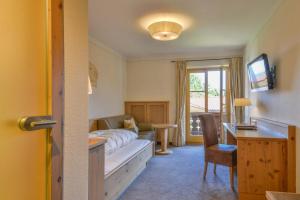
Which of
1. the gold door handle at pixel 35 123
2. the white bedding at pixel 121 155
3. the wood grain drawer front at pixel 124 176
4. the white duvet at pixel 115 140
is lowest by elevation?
the wood grain drawer front at pixel 124 176

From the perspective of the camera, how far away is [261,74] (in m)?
3.18

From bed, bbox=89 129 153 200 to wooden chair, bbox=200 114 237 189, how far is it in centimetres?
108

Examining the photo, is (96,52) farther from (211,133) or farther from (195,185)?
(195,185)

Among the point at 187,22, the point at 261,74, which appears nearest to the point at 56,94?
the point at 187,22

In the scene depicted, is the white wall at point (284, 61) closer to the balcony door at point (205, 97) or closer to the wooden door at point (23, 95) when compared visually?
the balcony door at point (205, 97)

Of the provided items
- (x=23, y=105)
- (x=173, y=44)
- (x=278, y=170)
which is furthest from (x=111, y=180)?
(x=173, y=44)

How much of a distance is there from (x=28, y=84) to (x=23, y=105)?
0.10 meters

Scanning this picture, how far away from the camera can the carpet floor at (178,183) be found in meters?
2.70

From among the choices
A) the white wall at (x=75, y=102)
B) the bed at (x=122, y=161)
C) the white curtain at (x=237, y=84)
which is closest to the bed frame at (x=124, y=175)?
the bed at (x=122, y=161)

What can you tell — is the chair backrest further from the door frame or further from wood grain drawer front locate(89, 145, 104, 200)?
the door frame

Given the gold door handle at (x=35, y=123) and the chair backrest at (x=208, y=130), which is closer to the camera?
the gold door handle at (x=35, y=123)

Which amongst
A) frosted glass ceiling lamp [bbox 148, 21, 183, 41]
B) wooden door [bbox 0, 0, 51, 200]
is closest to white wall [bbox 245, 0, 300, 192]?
frosted glass ceiling lamp [bbox 148, 21, 183, 41]

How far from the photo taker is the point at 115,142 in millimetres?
3336

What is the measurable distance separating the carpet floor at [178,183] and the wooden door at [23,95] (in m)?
1.93
